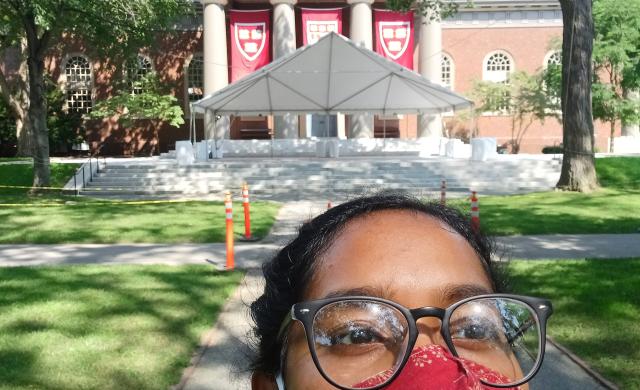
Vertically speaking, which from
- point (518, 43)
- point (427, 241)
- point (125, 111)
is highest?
point (518, 43)

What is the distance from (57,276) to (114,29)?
1439 cm

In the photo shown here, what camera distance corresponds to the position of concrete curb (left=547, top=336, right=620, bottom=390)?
4501mm

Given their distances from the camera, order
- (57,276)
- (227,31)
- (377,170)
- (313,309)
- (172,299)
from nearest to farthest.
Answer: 1. (313,309)
2. (172,299)
3. (57,276)
4. (377,170)
5. (227,31)

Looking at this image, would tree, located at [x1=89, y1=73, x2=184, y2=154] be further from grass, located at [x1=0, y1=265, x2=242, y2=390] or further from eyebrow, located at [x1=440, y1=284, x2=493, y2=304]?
eyebrow, located at [x1=440, y1=284, x2=493, y2=304]

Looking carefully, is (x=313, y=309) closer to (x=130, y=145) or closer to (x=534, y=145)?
(x=130, y=145)

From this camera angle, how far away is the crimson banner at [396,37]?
34656 mm

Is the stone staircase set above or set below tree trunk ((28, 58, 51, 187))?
below

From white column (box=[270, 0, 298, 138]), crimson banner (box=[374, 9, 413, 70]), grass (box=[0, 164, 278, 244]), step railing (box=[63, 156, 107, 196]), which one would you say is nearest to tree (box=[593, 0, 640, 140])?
crimson banner (box=[374, 9, 413, 70])

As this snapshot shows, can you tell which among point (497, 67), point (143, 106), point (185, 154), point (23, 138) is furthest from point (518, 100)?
point (23, 138)

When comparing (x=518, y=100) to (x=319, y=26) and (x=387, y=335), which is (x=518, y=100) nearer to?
(x=319, y=26)

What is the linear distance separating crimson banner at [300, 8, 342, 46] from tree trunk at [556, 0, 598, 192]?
726 inches

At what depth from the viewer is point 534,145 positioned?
45094mm

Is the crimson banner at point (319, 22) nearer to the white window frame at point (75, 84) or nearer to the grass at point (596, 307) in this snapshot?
the white window frame at point (75, 84)

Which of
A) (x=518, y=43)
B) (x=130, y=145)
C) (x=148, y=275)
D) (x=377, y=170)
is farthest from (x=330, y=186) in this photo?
(x=518, y=43)
